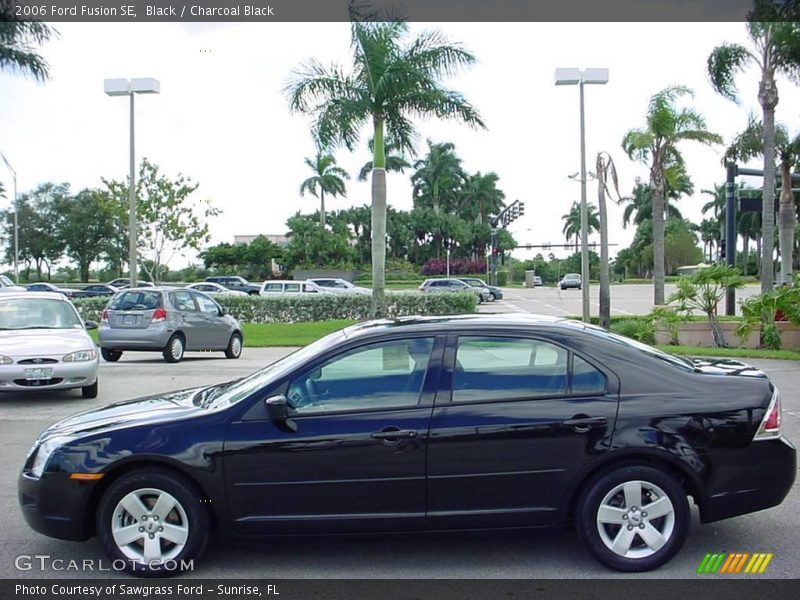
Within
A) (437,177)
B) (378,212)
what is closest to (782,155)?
(378,212)

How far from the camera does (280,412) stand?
4.58 m

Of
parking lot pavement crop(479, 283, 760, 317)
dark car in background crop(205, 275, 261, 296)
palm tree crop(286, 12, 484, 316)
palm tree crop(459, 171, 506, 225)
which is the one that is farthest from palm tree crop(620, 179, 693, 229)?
palm tree crop(286, 12, 484, 316)

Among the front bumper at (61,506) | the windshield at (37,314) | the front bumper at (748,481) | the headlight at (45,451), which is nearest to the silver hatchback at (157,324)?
the windshield at (37,314)

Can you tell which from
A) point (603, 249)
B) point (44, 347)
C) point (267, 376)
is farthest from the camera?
point (603, 249)

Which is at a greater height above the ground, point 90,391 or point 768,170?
point 768,170

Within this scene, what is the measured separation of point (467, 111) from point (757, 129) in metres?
13.7

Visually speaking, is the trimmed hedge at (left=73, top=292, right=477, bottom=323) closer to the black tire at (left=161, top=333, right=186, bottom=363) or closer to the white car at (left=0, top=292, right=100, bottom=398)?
the black tire at (left=161, top=333, right=186, bottom=363)

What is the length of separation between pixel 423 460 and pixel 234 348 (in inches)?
550

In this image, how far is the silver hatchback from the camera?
1627 cm

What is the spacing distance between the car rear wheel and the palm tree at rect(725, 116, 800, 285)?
71.0 feet

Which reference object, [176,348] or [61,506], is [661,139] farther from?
[61,506]

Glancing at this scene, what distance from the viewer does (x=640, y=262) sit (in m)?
93.9

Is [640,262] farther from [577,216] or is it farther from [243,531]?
[243,531]
